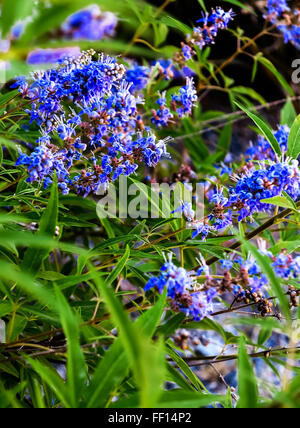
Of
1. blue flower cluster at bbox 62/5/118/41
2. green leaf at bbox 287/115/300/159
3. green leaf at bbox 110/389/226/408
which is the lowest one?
green leaf at bbox 110/389/226/408

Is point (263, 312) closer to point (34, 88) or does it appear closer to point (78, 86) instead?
point (78, 86)

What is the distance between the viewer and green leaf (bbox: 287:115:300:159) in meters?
1.21

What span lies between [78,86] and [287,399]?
2.96 feet

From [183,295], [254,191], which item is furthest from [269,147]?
[183,295]

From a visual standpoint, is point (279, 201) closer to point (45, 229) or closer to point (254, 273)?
point (254, 273)

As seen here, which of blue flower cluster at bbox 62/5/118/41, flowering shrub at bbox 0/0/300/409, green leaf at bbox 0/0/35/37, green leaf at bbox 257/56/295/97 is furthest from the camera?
blue flower cluster at bbox 62/5/118/41

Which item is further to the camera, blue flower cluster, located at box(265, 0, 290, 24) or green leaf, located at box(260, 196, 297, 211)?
blue flower cluster, located at box(265, 0, 290, 24)

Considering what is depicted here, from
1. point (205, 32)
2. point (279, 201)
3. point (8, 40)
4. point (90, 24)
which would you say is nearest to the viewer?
point (279, 201)

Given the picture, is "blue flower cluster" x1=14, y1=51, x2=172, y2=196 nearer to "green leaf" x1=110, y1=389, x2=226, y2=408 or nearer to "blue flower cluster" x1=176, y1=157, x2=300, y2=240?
"blue flower cluster" x1=176, y1=157, x2=300, y2=240

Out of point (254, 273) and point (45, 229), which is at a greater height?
point (45, 229)

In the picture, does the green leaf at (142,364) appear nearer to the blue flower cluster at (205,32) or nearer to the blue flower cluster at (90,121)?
the blue flower cluster at (90,121)

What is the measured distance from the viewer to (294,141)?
48.4 inches

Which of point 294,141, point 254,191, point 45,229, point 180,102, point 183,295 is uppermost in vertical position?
point 180,102

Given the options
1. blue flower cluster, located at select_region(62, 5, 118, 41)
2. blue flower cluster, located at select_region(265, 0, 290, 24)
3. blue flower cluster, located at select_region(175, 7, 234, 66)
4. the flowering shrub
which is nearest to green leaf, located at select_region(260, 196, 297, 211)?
the flowering shrub
